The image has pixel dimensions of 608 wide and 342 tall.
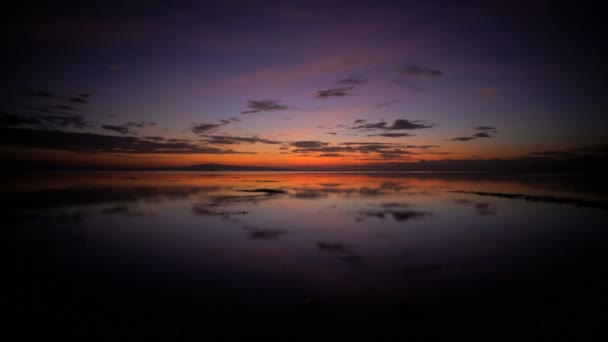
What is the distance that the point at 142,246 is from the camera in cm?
1775

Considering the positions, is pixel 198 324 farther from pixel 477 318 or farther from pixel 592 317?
pixel 592 317

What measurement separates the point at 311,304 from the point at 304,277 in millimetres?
2761

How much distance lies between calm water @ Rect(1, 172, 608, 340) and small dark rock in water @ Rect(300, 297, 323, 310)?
6cm

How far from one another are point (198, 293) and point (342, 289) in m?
5.49

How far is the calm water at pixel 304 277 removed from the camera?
9.05 metres

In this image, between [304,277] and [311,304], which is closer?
[311,304]

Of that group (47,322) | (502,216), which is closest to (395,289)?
(47,322)

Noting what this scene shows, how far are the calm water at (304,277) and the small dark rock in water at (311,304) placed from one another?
0.06 meters

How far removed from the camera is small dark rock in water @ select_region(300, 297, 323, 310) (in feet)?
33.3

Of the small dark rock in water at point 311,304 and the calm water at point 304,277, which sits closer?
the calm water at point 304,277

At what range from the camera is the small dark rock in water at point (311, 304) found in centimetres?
1014

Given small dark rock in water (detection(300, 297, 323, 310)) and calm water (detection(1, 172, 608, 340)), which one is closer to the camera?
calm water (detection(1, 172, 608, 340))

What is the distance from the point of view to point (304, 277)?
13.1 metres

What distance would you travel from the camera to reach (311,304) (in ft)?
33.9
